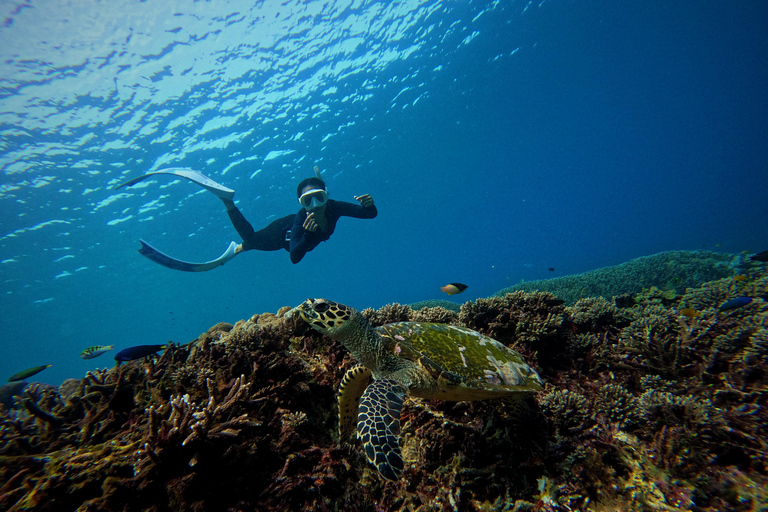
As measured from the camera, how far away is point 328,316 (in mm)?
2361

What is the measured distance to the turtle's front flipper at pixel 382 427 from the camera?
5.11 ft

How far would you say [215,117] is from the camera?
1862 cm

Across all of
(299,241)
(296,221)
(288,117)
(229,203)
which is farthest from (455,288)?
(288,117)

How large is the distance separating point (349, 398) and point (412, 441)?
62 centimetres

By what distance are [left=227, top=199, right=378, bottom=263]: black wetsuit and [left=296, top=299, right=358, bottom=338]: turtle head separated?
4848 millimetres

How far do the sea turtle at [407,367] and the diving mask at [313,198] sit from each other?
4.53m

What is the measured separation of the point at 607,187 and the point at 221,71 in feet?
372

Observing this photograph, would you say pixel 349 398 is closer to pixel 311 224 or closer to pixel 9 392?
pixel 311 224

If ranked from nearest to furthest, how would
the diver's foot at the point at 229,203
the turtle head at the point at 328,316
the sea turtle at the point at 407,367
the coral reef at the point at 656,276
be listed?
the sea turtle at the point at 407,367
the turtle head at the point at 328,316
the diver's foot at the point at 229,203
the coral reef at the point at 656,276

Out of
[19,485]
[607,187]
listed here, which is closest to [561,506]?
[19,485]

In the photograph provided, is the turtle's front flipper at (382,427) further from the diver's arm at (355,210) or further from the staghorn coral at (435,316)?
the diver's arm at (355,210)

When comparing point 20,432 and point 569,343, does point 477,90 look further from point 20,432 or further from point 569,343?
point 20,432

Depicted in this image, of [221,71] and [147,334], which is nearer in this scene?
[221,71]

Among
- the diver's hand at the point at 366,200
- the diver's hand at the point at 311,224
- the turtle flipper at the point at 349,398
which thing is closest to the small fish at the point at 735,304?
the turtle flipper at the point at 349,398
